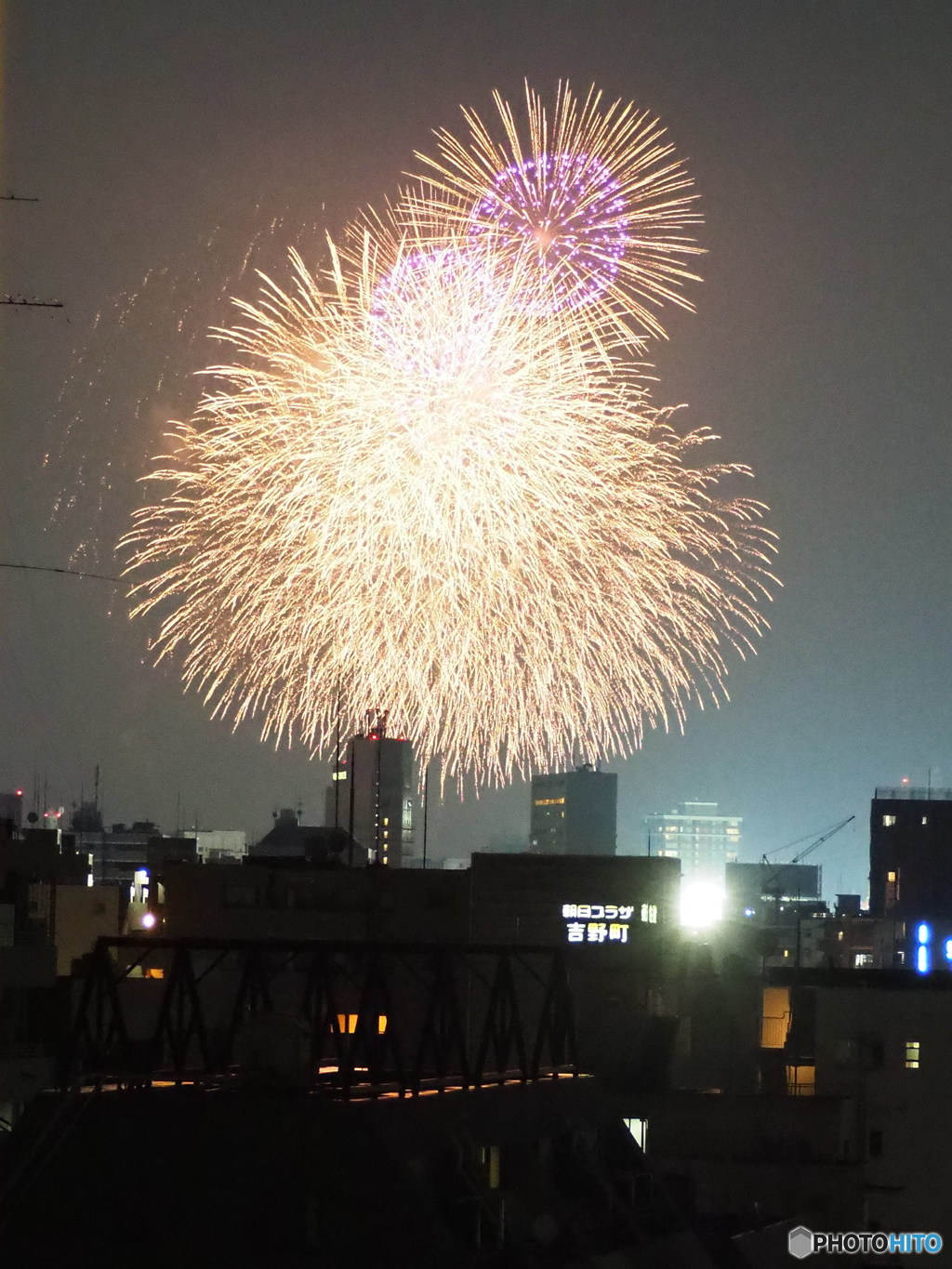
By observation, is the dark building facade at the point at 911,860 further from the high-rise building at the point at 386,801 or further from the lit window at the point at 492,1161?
the lit window at the point at 492,1161

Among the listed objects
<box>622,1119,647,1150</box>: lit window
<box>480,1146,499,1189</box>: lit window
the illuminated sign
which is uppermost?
the illuminated sign

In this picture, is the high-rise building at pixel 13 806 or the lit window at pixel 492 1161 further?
the high-rise building at pixel 13 806

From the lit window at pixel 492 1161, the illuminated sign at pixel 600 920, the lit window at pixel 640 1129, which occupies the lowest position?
the lit window at pixel 640 1129

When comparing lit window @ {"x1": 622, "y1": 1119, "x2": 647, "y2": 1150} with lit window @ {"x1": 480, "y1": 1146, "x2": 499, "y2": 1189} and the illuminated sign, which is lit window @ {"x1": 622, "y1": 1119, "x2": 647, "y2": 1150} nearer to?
lit window @ {"x1": 480, "y1": 1146, "x2": 499, "y2": 1189}

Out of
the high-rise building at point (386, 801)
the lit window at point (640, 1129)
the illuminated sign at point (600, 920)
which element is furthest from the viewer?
the high-rise building at point (386, 801)

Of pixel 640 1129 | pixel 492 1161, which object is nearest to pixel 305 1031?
pixel 492 1161

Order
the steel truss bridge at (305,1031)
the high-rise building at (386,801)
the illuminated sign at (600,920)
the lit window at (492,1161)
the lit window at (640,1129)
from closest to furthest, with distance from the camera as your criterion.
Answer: the steel truss bridge at (305,1031)
the lit window at (492,1161)
the lit window at (640,1129)
the illuminated sign at (600,920)
the high-rise building at (386,801)

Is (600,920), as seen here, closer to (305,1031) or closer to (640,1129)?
(640,1129)

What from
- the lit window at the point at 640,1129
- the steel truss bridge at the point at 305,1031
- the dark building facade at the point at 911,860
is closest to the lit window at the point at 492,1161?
the steel truss bridge at the point at 305,1031

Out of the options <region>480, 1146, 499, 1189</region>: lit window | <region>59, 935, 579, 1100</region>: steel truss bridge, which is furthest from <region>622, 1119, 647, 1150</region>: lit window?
<region>480, 1146, 499, 1189</region>: lit window

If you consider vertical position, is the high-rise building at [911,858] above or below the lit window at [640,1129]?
above
